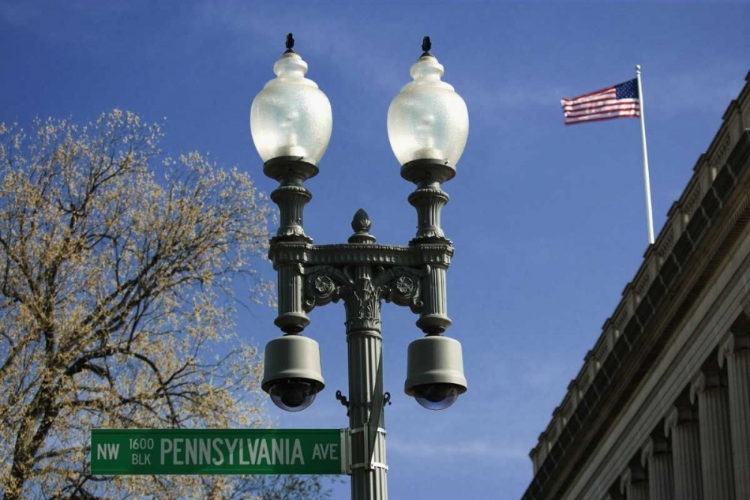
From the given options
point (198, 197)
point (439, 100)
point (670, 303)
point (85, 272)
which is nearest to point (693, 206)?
point (670, 303)

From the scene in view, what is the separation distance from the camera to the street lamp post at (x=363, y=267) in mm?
12117

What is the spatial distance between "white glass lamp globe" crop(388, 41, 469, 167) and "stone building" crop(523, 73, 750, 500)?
2337 centimetres

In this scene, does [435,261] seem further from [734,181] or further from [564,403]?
[564,403]

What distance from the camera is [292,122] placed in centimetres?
1277

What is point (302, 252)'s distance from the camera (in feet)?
40.6

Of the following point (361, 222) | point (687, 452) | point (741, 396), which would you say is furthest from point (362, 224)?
point (687, 452)

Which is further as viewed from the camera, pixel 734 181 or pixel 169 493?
pixel 734 181

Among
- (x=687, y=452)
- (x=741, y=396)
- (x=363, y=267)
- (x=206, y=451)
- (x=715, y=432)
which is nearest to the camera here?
(x=363, y=267)

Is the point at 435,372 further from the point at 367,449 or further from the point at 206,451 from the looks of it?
the point at 206,451

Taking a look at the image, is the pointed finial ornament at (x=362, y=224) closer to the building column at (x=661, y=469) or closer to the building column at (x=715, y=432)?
the building column at (x=715, y=432)

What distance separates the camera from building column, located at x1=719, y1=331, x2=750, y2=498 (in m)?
39.5

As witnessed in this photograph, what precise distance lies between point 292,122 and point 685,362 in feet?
108

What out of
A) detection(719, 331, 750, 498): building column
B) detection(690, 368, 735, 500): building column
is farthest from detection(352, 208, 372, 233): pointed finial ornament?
detection(690, 368, 735, 500): building column

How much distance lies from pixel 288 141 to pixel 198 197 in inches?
933
